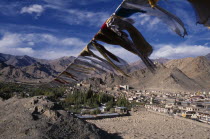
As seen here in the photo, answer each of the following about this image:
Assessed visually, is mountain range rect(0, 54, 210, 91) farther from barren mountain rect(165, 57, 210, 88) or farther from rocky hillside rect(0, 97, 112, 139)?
rocky hillside rect(0, 97, 112, 139)

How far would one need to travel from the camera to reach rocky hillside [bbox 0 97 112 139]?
6.00 meters

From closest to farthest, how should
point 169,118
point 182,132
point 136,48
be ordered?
point 136,48, point 182,132, point 169,118

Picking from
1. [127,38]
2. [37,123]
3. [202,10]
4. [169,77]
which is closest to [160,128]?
[37,123]

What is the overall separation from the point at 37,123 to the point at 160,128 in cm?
1298

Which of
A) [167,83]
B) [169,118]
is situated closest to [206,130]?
[169,118]

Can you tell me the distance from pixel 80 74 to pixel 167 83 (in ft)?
214

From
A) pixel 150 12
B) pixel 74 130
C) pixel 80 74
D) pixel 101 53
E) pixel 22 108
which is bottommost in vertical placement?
pixel 74 130

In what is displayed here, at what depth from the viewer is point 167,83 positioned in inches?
2574

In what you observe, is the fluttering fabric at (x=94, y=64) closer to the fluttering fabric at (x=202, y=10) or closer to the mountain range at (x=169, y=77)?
the fluttering fabric at (x=202, y=10)

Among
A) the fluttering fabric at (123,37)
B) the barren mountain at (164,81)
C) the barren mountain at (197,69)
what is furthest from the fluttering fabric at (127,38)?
the barren mountain at (197,69)

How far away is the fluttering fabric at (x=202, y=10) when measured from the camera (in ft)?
5.59

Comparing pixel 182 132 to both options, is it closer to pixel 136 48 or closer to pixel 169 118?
pixel 169 118

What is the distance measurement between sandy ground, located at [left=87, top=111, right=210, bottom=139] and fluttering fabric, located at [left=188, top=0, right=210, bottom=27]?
12257 mm

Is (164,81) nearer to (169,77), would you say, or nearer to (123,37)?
(169,77)
